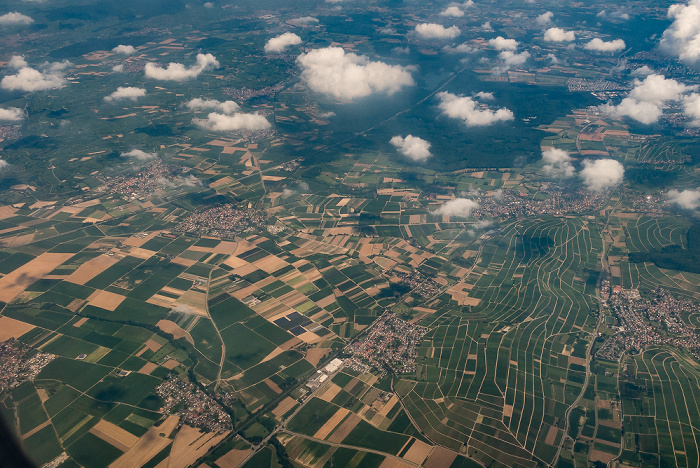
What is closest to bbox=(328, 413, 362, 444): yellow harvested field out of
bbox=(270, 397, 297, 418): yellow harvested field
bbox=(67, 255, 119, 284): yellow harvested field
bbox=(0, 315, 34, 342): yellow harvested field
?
bbox=(270, 397, 297, 418): yellow harvested field

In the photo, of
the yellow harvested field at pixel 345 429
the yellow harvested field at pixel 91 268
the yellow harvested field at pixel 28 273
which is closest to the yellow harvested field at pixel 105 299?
the yellow harvested field at pixel 91 268

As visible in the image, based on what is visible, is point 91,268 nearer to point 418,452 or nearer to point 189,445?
point 189,445

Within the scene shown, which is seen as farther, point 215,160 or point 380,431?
point 215,160

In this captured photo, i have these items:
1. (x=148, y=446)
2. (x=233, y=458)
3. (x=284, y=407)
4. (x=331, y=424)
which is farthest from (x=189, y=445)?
(x=331, y=424)

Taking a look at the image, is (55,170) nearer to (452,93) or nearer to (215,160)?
(215,160)

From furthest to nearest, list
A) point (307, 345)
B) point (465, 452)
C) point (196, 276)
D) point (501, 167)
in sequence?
point (501, 167) → point (196, 276) → point (307, 345) → point (465, 452)

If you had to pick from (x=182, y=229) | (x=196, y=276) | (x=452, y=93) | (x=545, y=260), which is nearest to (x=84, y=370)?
(x=196, y=276)
